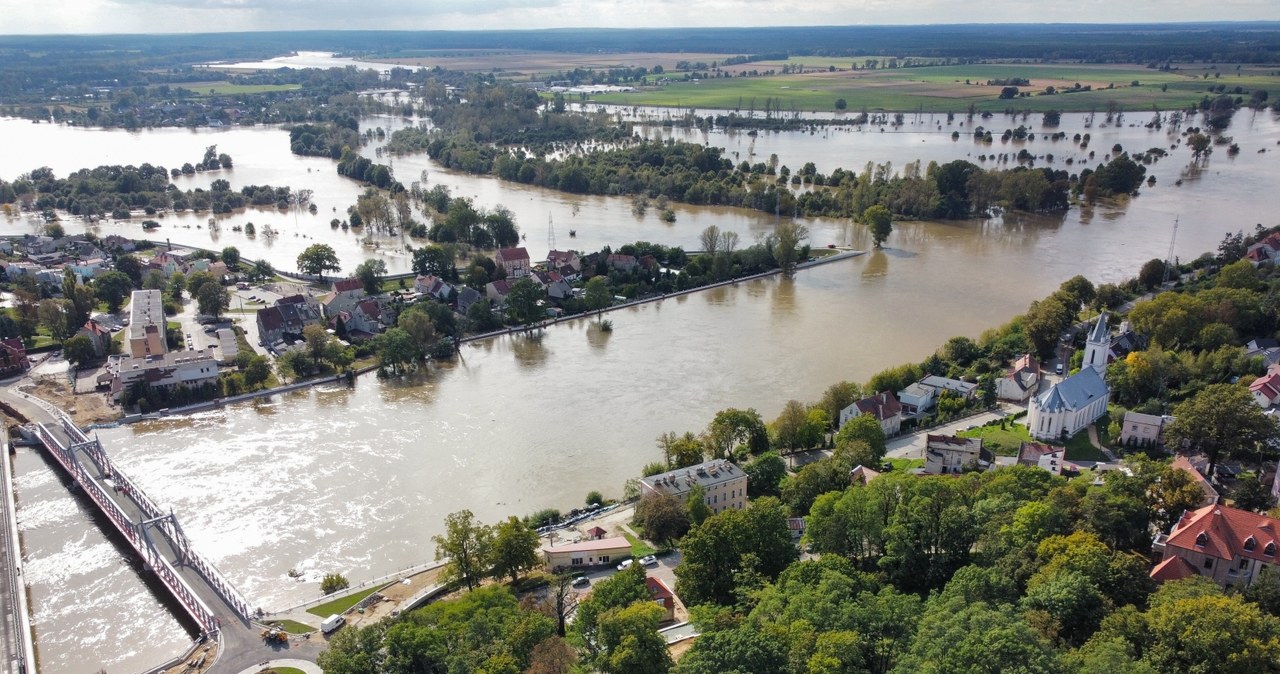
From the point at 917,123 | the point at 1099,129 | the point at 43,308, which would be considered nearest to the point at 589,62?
the point at 917,123

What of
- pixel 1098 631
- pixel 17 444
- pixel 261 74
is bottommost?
pixel 17 444

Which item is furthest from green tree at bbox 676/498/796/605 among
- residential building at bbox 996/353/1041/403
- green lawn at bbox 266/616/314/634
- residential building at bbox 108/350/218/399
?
residential building at bbox 108/350/218/399

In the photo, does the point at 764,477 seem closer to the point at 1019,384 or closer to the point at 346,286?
the point at 1019,384

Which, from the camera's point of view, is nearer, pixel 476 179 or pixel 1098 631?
pixel 1098 631

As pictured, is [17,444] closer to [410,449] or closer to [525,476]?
[410,449]

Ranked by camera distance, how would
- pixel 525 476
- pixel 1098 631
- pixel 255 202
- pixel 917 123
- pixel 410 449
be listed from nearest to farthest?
1. pixel 1098 631
2. pixel 525 476
3. pixel 410 449
4. pixel 255 202
5. pixel 917 123

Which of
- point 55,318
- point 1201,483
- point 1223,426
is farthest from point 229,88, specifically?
point 1201,483

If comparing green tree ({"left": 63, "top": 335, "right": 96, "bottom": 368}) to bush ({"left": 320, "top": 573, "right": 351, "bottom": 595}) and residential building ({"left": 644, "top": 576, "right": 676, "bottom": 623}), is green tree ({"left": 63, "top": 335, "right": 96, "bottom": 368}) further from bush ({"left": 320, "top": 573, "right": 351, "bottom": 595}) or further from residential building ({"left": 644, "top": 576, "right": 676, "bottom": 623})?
residential building ({"left": 644, "top": 576, "right": 676, "bottom": 623})
